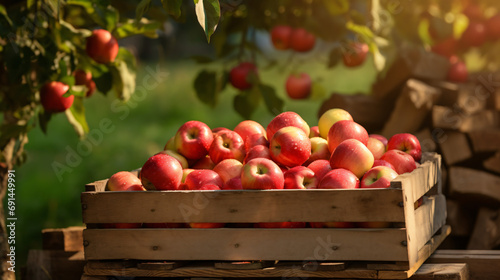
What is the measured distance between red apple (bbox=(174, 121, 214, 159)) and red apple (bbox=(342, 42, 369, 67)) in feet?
5.50

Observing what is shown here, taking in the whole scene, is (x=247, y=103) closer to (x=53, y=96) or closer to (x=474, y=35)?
(x=53, y=96)

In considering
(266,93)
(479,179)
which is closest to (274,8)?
(266,93)

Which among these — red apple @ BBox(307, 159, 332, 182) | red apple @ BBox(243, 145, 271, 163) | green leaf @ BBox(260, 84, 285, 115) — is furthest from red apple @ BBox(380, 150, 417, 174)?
green leaf @ BBox(260, 84, 285, 115)

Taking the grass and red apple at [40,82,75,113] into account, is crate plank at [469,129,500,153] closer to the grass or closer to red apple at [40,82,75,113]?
the grass

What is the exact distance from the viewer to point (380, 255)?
6.03 ft

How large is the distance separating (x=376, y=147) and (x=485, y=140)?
4.45ft

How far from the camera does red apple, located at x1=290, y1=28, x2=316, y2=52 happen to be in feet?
12.1

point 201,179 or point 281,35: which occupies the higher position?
point 281,35

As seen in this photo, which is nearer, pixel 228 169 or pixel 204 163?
pixel 228 169

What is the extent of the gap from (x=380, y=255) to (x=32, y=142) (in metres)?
5.68

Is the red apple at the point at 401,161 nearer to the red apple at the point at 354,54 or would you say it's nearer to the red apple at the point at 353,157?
the red apple at the point at 353,157

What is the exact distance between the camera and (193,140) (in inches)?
Result: 92.3

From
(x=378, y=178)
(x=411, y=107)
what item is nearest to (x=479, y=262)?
(x=378, y=178)

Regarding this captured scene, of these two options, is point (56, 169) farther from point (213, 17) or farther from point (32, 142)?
point (213, 17)
